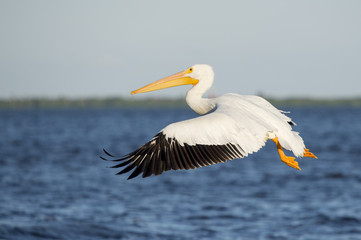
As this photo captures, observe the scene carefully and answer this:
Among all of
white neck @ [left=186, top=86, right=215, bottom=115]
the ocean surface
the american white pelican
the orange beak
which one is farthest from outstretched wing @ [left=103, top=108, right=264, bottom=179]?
the ocean surface

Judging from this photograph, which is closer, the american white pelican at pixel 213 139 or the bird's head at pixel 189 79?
the american white pelican at pixel 213 139

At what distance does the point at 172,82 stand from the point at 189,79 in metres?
0.27

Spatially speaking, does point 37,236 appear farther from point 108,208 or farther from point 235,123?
point 235,123

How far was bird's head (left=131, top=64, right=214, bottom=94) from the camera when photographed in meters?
8.33

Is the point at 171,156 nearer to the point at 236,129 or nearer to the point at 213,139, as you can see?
the point at 213,139

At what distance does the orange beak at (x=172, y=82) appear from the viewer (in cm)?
836

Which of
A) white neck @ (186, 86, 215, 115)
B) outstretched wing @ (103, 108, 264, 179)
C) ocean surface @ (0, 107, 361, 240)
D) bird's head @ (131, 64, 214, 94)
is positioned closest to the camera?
outstretched wing @ (103, 108, 264, 179)

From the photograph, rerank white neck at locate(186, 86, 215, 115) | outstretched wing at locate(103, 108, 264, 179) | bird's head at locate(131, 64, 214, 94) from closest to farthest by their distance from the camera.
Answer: outstretched wing at locate(103, 108, 264, 179)
white neck at locate(186, 86, 215, 115)
bird's head at locate(131, 64, 214, 94)

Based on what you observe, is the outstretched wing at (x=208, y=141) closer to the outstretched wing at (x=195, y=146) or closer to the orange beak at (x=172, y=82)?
the outstretched wing at (x=195, y=146)

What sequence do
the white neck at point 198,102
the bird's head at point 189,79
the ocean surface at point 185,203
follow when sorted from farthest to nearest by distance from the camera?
the ocean surface at point 185,203 → the bird's head at point 189,79 → the white neck at point 198,102

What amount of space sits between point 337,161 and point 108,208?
77.8ft

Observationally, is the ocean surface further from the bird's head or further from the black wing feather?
the black wing feather

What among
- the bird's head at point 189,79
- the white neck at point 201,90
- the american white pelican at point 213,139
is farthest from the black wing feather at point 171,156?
the bird's head at point 189,79

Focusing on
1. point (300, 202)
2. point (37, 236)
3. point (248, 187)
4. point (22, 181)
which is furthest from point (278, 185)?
point (37, 236)
